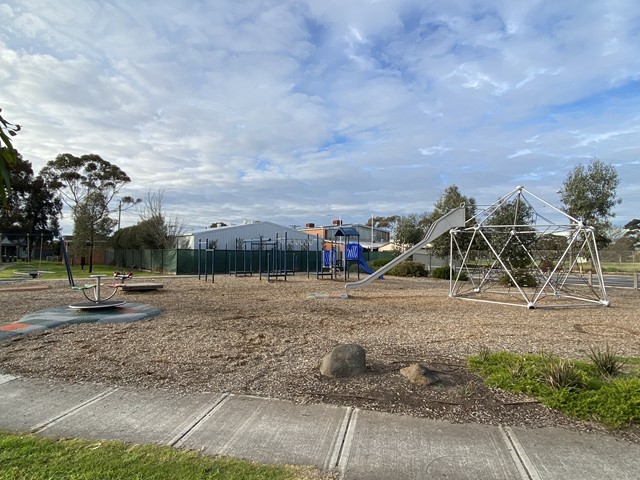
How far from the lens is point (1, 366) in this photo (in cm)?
575

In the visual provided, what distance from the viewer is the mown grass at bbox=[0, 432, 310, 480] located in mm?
2977

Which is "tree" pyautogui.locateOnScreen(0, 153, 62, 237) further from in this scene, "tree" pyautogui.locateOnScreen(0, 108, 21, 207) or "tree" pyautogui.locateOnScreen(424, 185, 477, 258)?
"tree" pyautogui.locateOnScreen(0, 108, 21, 207)

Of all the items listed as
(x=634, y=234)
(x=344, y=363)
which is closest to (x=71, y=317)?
(x=344, y=363)

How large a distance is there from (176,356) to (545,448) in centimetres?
461

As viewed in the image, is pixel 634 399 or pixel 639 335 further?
pixel 639 335

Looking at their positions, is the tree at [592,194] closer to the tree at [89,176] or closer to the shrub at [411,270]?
the shrub at [411,270]

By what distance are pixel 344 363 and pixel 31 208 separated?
188ft

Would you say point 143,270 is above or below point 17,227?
below

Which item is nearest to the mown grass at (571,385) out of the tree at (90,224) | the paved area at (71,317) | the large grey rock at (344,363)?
the large grey rock at (344,363)

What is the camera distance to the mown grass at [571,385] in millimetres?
4117

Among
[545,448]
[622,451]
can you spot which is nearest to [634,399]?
[622,451]

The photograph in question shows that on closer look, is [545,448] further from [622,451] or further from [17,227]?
[17,227]

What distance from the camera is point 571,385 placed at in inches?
185

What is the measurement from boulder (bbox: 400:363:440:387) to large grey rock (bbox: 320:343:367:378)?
511 millimetres
